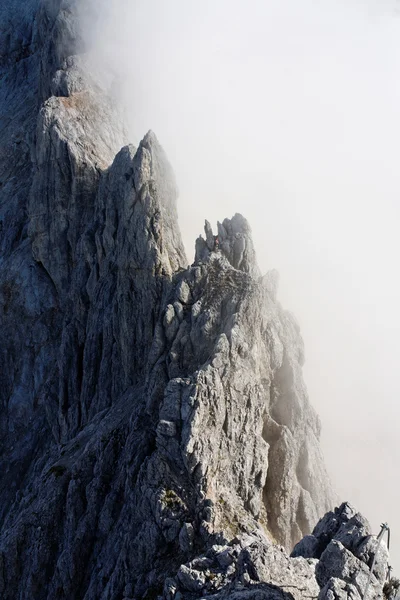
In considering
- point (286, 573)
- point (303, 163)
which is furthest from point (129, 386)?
point (303, 163)

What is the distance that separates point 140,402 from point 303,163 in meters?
96.3

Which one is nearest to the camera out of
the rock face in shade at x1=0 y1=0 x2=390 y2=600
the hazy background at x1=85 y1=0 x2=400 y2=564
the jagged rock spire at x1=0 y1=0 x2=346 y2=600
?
the rock face in shade at x1=0 y1=0 x2=390 y2=600

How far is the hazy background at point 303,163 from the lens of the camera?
8631cm

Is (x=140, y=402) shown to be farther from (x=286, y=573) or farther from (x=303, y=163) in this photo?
(x=303, y=163)

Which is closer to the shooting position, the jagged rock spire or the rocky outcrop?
the rocky outcrop

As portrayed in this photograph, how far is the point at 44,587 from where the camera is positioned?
39531 mm

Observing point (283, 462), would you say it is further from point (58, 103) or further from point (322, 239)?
point (322, 239)

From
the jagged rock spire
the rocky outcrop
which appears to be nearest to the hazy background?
the jagged rock spire

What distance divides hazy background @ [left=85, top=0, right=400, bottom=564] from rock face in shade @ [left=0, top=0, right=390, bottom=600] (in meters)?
20.5

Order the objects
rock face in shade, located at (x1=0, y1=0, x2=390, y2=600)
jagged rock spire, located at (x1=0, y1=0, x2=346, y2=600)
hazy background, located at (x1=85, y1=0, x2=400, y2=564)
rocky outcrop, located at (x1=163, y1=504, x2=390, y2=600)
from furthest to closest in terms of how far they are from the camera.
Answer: hazy background, located at (x1=85, y1=0, x2=400, y2=564)
jagged rock spire, located at (x1=0, y1=0, x2=346, y2=600)
rock face in shade, located at (x1=0, y1=0, x2=390, y2=600)
rocky outcrop, located at (x1=163, y1=504, x2=390, y2=600)

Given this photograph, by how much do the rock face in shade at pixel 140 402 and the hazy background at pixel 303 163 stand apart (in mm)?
20480

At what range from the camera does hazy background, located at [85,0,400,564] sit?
8631cm

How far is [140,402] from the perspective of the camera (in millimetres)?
43250

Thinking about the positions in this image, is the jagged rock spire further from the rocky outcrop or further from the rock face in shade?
the rocky outcrop
